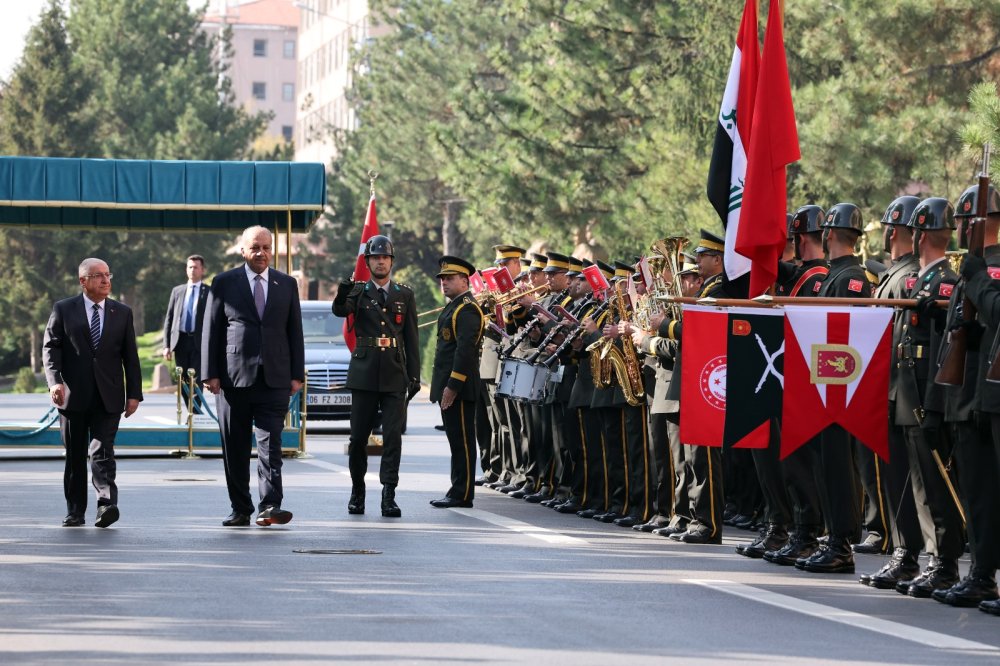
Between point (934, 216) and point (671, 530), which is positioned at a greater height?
point (934, 216)

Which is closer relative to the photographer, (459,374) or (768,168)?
(768,168)

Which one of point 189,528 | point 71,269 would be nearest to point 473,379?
point 189,528

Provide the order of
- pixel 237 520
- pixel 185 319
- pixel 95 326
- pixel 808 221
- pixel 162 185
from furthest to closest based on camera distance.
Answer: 1. pixel 185 319
2. pixel 162 185
3. pixel 95 326
4. pixel 237 520
5. pixel 808 221

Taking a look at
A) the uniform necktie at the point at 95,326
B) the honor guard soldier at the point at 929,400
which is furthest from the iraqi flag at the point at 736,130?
the uniform necktie at the point at 95,326

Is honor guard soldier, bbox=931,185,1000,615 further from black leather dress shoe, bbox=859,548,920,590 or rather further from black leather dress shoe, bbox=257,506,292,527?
black leather dress shoe, bbox=257,506,292,527

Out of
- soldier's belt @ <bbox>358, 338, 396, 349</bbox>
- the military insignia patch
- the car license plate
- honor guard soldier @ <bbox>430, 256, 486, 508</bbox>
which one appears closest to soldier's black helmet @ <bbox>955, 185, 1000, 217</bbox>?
the military insignia patch

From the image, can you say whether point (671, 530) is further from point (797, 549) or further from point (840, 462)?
point (840, 462)

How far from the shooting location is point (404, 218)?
71.4 meters

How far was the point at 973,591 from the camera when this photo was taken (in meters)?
10.8

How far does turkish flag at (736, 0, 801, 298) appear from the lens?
43.4 feet

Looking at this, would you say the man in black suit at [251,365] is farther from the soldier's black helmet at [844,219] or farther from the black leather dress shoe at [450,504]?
the soldier's black helmet at [844,219]

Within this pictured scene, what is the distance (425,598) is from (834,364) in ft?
10.2

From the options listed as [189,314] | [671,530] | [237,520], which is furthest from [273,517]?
[189,314]

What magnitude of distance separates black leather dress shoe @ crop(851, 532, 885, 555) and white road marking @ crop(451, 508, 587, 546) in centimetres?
188
